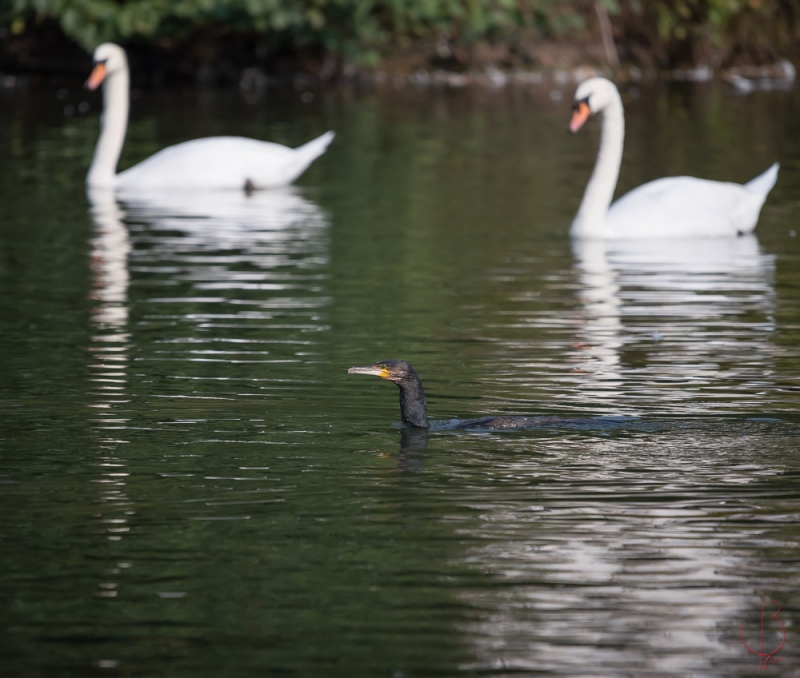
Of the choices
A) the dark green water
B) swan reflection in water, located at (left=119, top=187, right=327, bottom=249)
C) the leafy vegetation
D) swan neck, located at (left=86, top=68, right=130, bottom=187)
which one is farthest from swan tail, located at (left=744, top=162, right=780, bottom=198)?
the leafy vegetation

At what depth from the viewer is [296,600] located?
16.6 feet

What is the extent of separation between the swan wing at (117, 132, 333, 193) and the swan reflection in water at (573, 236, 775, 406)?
16.7 feet

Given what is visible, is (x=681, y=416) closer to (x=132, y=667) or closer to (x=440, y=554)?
(x=440, y=554)

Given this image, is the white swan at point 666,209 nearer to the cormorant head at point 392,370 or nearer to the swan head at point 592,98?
the swan head at point 592,98

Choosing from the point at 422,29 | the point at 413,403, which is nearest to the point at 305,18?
the point at 422,29

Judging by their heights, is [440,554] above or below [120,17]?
below

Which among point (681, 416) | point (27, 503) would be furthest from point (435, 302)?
point (27, 503)

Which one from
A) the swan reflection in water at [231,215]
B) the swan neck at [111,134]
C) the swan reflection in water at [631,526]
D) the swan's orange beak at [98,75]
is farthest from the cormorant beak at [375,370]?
the swan's orange beak at [98,75]

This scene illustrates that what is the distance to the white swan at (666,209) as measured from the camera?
13.9m

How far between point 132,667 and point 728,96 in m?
27.2

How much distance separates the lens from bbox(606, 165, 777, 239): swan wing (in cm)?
1391

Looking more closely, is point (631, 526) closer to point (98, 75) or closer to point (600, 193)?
point (600, 193)

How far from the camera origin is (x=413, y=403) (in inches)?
287

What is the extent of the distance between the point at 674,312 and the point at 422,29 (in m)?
23.9
